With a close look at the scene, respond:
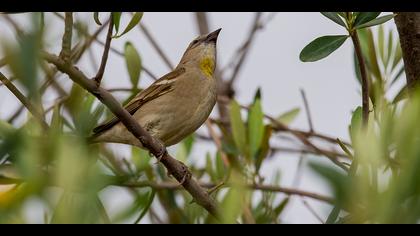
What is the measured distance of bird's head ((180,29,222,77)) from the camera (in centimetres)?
512

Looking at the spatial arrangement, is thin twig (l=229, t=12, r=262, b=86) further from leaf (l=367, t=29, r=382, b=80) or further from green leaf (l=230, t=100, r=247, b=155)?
leaf (l=367, t=29, r=382, b=80)

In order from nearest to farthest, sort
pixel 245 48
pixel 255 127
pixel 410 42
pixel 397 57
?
1. pixel 410 42
2. pixel 397 57
3. pixel 255 127
4. pixel 245 48

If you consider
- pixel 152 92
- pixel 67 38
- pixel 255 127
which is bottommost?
pixel 255 127

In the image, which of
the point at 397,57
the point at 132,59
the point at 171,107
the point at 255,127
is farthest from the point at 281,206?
the point at 132,59

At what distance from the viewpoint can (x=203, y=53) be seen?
17.2ft

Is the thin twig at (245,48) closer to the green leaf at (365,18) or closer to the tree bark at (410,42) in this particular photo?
the tree bark at (410,42)

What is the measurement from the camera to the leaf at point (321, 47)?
239 cm

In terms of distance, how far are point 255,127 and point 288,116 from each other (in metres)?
1.14

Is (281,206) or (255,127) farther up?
(255,127)

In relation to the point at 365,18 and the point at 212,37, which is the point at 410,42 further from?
the point at 212,37

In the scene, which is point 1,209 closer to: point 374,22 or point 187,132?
point 374,22

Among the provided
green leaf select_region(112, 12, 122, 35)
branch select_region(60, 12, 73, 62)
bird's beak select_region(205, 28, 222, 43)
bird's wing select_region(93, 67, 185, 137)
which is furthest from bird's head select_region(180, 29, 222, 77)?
branch select_region(60, 12, 73, 62)

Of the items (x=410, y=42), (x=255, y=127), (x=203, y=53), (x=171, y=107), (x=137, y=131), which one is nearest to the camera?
(x=137, y=131)

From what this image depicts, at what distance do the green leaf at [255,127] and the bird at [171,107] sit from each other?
33 centimetres
